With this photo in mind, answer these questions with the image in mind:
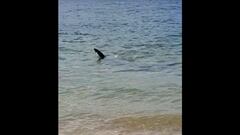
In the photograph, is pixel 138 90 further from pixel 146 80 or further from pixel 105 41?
pixel 105 41

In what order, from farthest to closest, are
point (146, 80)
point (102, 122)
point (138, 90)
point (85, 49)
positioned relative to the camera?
1. point (85, 49)
2. point (146, 80)
3. point (138, 90)
4. point (102, 122)

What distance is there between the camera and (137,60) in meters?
16.5

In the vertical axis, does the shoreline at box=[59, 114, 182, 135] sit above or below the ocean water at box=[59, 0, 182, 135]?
above

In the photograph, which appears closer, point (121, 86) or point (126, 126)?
point (126, 126)

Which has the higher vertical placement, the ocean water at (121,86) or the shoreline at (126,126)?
the shoreline at (126,126)

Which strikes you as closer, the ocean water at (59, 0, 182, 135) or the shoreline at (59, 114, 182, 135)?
the shoreline at (59, 114, 182, 135)

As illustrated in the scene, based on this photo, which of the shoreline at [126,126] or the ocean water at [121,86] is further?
the ocean water at [121,86]

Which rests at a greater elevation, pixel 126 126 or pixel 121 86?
pixel 126 126
